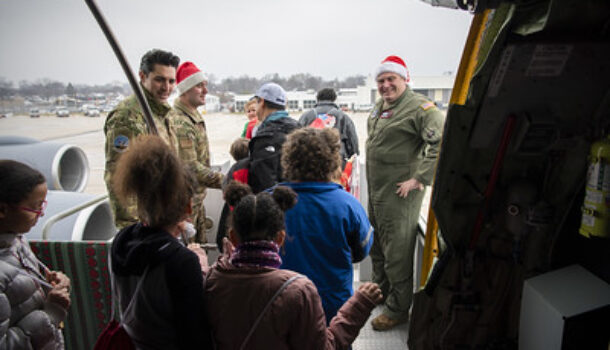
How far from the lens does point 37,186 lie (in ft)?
4.89

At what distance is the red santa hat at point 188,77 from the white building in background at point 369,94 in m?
0.81

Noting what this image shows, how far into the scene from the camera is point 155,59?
266 centimetres

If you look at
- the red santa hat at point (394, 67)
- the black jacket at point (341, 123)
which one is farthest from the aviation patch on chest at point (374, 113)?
the black jacket at point (341, 123)

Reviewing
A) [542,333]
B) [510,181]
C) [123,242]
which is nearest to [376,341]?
[542,333]

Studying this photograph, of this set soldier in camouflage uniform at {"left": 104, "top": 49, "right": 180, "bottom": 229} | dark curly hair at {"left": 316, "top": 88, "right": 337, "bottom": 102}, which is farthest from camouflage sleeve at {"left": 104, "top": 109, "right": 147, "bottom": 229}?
dark curly hair at {"left": 316, "top": 88, "right": 337, "bottom": 102}

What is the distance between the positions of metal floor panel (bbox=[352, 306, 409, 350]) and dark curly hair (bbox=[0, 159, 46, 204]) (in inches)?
88.2

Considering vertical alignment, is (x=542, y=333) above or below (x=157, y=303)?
below

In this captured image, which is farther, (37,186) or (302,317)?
(37,186)

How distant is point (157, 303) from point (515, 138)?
1400 mm

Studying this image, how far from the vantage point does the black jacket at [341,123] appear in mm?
3861

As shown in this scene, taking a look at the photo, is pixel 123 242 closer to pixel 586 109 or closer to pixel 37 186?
pixel 37 186

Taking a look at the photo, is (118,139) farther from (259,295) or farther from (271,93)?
(259,295)

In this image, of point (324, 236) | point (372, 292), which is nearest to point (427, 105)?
point (324, 236)

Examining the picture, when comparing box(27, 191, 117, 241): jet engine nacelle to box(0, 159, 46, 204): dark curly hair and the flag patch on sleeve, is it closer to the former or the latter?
box(0, 159, 46, 204): dark curly hair
